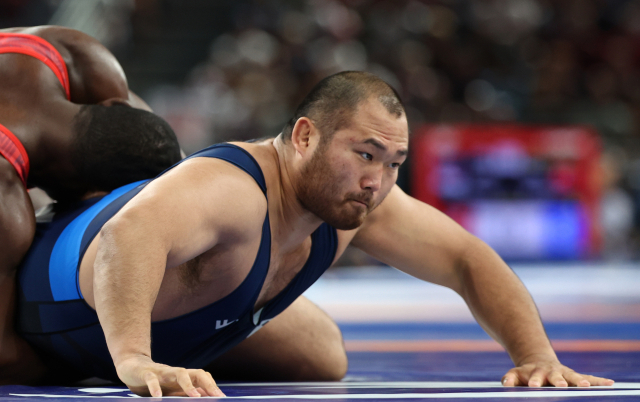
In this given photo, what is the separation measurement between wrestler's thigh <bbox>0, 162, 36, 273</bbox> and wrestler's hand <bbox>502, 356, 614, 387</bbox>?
1315 millimetres

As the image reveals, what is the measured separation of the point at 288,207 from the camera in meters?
1.99

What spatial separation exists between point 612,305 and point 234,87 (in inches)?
212

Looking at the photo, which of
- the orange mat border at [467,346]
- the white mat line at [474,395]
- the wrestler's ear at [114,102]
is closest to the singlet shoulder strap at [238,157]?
the white mat line at [474,395]

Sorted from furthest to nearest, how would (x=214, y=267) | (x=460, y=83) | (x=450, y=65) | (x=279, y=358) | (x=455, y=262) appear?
(x=450, y=65) < (x=460, y=83) < (x=279, y=358) < (x=455, y=262) < (x=214, y=267)

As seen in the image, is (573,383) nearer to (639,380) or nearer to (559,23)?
(639,380)

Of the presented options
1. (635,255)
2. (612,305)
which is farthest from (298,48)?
(612,305)

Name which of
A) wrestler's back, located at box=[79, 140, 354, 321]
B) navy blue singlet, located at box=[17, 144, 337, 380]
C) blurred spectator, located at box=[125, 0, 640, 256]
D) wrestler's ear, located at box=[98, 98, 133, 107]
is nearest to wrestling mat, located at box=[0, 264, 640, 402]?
→ navy blue singlet, located at box=[17, 144, 337, 380]

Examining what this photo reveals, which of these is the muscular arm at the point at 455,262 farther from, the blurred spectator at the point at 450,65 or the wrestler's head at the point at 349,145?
the blurred spectator at the point at 450,65

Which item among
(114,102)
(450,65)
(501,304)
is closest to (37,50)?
(114,102)

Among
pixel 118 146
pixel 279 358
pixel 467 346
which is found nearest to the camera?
pixel 118 146

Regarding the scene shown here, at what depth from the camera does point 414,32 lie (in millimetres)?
10234

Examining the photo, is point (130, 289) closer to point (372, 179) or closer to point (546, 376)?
point (372, 179)

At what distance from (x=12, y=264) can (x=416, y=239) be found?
45.2 inches

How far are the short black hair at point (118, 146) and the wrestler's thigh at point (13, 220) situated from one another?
192 millimetres
